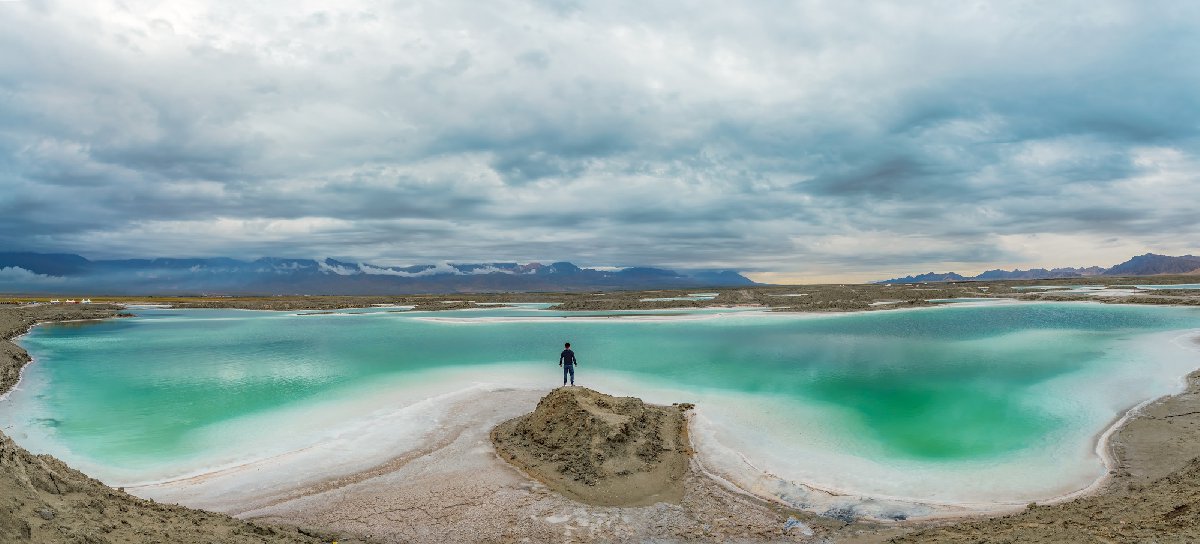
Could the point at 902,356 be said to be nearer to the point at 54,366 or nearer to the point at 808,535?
the point at 808,535

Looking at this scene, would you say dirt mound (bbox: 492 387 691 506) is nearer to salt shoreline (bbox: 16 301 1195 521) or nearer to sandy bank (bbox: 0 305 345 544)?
salt shoreline (bbox: 16 301 1195 521)

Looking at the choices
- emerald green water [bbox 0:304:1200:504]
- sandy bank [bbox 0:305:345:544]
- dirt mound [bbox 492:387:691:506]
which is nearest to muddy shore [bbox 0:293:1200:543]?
sandy bank [bbox 0:305:345:544]

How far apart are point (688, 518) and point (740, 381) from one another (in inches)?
513

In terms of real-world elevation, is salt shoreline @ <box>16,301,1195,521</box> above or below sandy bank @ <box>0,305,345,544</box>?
below

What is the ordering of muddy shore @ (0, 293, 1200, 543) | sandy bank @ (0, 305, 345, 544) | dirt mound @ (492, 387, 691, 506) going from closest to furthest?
sandy bank @ (0, 305, 345, 544), muddy shore @ (0, 293, 1200, 543), dirt mound @ (492, 387, 691, 506)

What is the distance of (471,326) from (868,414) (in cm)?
3823

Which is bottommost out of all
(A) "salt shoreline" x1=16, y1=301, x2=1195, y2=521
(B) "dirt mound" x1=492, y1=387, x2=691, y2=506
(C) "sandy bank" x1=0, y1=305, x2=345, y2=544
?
(A) "salt shoreline" x1=16, y1=301, x2=1195, y2=521

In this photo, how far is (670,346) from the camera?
108ft

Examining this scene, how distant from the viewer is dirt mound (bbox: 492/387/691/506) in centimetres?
1058

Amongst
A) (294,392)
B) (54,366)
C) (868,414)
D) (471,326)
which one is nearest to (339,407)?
(294,392)

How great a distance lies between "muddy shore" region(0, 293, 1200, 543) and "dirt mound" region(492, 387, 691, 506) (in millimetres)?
432

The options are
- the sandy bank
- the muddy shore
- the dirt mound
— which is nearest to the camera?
the sandy bank

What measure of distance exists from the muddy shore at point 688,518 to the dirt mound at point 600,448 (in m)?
0.43

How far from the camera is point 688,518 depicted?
937 centimetres
